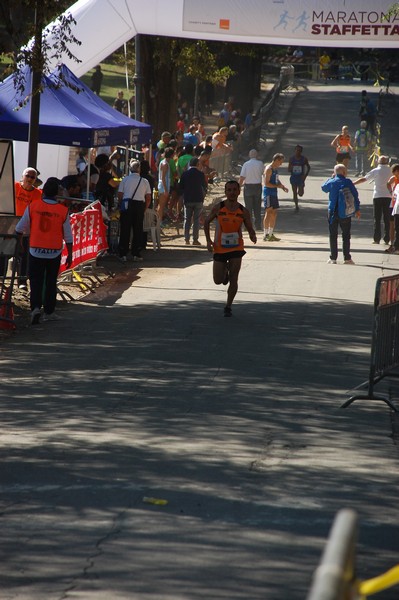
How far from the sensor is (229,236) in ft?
48.4

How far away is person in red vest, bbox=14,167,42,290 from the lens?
1554 centimetres

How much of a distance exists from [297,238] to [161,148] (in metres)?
4.34

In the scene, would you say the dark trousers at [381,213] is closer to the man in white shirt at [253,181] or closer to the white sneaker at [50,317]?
the man in white shirt at [253,181]

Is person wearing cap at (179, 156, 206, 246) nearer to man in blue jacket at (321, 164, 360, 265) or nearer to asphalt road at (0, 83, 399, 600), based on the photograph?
man in blue jacket at (321, 164, 360, 265)

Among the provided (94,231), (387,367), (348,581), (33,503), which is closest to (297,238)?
(94,231)

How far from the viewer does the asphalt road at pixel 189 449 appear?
562 centimetres

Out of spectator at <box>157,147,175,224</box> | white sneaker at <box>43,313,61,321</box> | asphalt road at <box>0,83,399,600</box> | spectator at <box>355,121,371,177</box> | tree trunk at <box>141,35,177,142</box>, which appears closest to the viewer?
asphalt road at <box>0,83,399,600</box>

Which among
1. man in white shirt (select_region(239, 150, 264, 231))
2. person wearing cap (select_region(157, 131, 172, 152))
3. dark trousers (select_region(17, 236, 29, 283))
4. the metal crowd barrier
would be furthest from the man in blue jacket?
the metal crowd barrier

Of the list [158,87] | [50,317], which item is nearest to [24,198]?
[50,317]

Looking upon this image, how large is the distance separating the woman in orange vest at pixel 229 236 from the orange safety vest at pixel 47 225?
205 cm

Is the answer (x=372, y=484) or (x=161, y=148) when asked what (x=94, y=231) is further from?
(x=372, y=484)

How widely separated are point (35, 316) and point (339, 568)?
11361 millimetres

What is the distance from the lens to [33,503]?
6656mm

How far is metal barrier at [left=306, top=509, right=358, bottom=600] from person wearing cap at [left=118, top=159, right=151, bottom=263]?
17376mm
